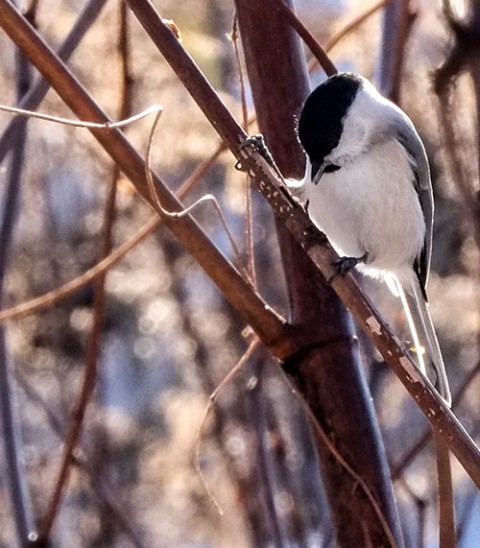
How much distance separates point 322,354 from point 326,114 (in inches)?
13.2

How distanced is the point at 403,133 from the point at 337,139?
0.43ft

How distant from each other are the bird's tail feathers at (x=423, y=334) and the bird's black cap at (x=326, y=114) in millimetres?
214

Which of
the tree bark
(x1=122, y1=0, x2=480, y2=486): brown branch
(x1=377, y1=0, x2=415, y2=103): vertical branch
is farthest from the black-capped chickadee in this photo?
(x1=122, y1=0, x2=480, y2=486): brown branch

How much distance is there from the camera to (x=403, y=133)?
3.66ft

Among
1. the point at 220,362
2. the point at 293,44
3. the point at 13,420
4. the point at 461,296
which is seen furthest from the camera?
the point at 461,296

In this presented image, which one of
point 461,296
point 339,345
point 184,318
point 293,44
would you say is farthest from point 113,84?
point 339,345

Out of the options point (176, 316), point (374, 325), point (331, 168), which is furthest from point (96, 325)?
point (176, 316)

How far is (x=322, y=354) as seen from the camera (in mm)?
708

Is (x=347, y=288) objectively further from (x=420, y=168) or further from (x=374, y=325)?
(x=420, y=168)

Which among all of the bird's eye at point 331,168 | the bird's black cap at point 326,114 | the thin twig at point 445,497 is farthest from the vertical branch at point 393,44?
the thin twig at point 445,497

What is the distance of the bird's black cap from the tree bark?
9 cm

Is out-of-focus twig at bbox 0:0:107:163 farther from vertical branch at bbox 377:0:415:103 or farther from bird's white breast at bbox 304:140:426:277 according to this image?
bird's white breast at bbox 304:140:426:277

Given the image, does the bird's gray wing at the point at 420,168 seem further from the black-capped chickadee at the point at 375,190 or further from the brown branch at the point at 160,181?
the brown branch at the point at 160,181

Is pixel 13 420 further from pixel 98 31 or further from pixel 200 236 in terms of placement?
pixel 98 31
